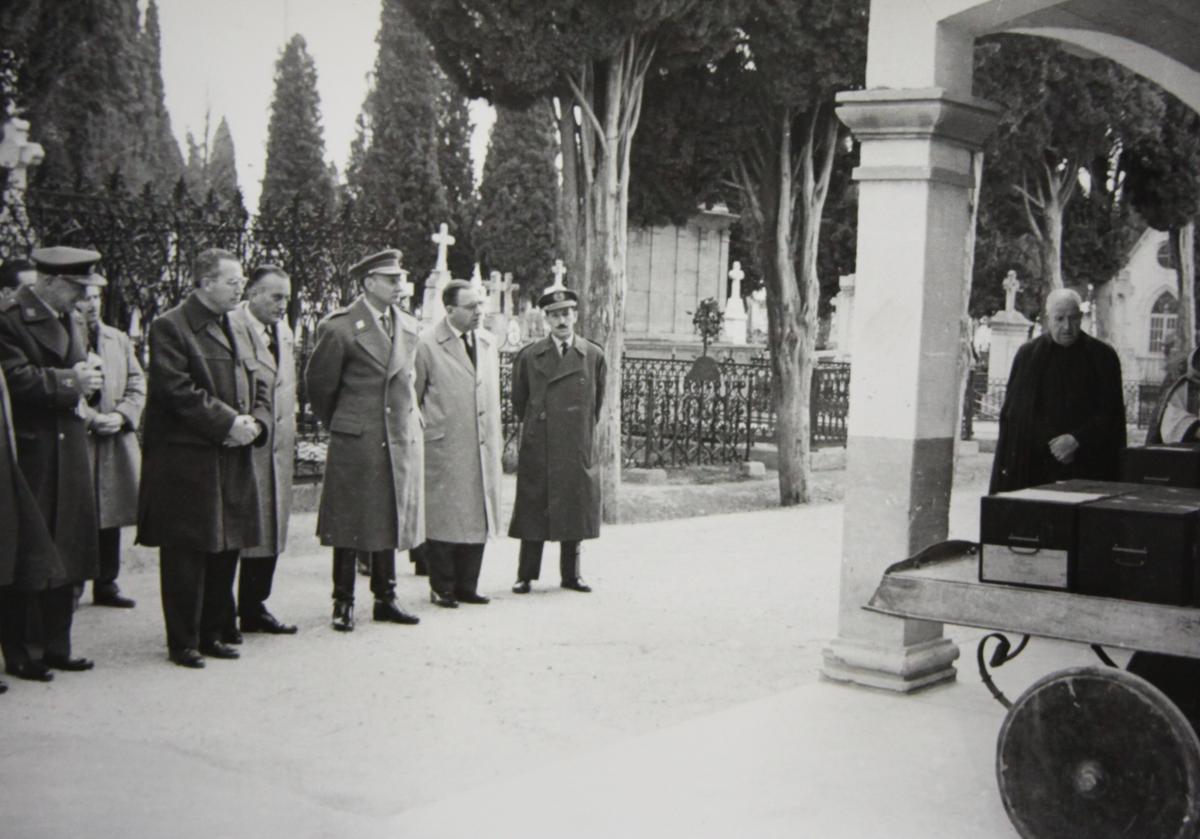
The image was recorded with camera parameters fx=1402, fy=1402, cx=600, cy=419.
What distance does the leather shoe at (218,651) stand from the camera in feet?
22.2

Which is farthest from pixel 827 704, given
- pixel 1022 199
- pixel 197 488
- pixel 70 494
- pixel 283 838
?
pixel 1022 199

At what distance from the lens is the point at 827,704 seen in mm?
5852

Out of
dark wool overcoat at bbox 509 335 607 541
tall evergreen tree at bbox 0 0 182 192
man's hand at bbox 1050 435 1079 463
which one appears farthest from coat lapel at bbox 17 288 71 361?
man's hand at bbox 1050 435 1079 463

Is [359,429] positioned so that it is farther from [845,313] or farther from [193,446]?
[845,313]

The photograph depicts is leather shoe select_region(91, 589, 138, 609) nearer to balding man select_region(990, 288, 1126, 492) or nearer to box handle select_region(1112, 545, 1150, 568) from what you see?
balding man select_region(990, 288, 1126, 492)

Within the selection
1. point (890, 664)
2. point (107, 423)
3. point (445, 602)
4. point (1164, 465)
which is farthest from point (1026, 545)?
point (107, 423)

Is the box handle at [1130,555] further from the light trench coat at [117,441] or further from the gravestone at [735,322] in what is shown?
the gravestone at [735,322]

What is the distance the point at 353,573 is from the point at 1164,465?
4.10m

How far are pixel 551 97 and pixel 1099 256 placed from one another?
2011 cm

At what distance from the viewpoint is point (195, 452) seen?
6562 millimetres

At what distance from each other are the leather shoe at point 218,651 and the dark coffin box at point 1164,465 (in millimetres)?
4169

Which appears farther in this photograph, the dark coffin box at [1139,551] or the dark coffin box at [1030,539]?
the dark coffin box at [1030,539]

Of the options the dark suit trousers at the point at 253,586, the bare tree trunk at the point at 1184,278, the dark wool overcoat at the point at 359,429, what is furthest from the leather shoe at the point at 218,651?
the bare tree trunk at the point at 1184,278

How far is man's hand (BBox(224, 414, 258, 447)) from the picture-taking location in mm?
6535
